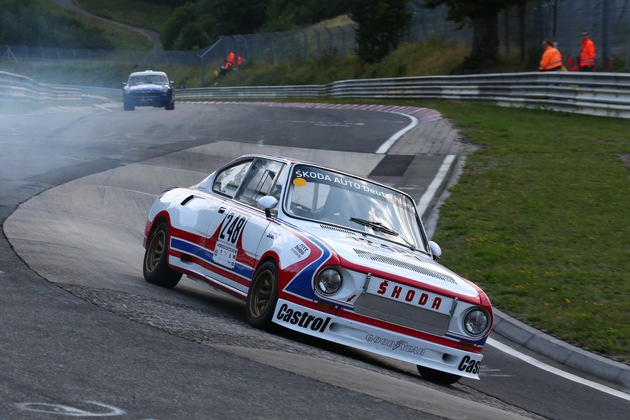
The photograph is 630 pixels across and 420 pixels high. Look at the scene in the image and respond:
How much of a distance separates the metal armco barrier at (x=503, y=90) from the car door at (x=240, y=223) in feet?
57.9

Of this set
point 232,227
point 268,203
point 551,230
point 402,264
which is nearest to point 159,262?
point 232,227

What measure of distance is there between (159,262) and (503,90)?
24.5 metres

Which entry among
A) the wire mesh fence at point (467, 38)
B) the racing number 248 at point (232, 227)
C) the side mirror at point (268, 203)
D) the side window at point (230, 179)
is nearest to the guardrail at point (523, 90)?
the wire mesh fence at point (467, 38)

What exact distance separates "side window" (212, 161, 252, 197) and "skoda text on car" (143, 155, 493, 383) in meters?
0.01

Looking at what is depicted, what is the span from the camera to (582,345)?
8891mm

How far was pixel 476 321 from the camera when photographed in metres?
7.37

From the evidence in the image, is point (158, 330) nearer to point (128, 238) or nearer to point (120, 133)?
point (128, 238)

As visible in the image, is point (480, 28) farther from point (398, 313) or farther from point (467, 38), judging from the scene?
point (398, 313)

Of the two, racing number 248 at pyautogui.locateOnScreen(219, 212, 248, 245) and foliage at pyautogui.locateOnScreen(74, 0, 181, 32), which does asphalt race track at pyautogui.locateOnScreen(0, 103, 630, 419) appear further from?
foliage at pyautogui.locateOnScreen(74, 0, 181, 32)

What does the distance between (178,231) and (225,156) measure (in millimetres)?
12037

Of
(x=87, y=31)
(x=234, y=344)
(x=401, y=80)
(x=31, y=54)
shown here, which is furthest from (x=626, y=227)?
(x=87, y=31)

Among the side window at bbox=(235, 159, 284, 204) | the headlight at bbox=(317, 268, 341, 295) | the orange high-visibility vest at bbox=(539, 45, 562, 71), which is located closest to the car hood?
the headlight at bbox=(317, 268, 341, 295)

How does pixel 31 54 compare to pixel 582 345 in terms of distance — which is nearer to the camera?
pixel 582 345

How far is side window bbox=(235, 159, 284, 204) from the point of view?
860 centimetres
